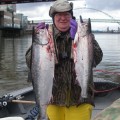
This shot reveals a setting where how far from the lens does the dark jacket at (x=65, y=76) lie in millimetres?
4375

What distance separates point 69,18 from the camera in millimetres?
4402

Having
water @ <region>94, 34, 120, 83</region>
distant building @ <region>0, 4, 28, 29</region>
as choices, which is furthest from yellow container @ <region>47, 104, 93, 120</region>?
distant building @ <region>0, 4, 28, 29</region>

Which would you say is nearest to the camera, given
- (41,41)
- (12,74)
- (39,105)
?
A: (41,41)

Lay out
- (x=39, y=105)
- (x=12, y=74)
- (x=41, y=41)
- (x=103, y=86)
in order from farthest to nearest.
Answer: (x=12, y=74)
(x=103, y=86)
(x=39, y=105)
(x=41, y=41)

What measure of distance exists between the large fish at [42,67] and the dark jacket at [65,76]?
0.16m

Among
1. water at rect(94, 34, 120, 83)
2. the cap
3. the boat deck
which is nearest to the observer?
the cap

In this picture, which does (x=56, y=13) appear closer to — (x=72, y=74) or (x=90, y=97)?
(x=72, y=74)

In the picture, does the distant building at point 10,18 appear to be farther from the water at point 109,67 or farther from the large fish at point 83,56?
the large fish at point 83,56

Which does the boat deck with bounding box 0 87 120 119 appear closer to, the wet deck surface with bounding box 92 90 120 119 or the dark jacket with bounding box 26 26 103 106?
the wet deck surface with bounding box 92 90 120 119

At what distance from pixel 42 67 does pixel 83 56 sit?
1.38ft

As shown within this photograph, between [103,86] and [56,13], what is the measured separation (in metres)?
4.88

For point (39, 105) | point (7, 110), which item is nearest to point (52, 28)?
point (39, 105)

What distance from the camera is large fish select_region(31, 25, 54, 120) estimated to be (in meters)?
4.05

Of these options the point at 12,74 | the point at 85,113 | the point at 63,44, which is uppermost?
the point at 63,44
